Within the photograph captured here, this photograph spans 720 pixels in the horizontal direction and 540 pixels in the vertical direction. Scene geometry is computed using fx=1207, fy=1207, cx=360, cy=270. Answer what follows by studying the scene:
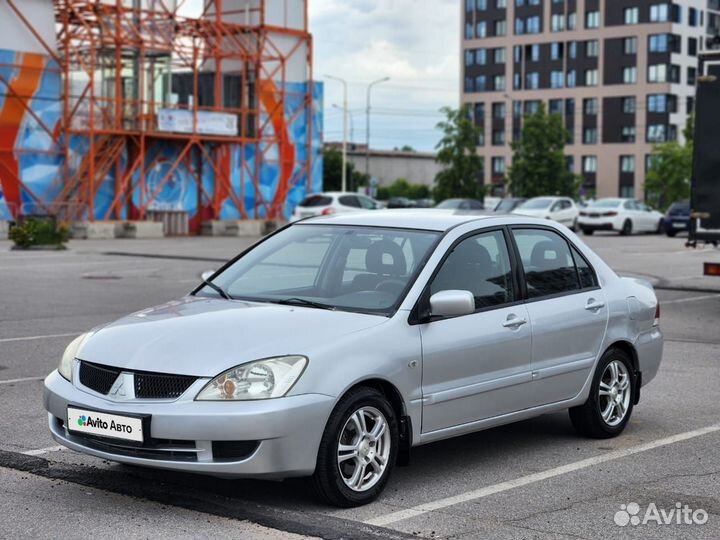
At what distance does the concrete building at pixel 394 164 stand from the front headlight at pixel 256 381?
13237 cm

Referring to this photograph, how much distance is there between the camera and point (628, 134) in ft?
356

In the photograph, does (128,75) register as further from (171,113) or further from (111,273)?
(111,273)

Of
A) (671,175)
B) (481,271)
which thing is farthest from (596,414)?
(671,175)

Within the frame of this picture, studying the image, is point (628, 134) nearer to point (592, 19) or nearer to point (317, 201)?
point (592, 19)

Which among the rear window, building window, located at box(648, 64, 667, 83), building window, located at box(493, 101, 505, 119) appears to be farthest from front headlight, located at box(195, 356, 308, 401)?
building window, located at box(493, 101, 505, 119)

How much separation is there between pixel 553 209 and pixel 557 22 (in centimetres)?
6594

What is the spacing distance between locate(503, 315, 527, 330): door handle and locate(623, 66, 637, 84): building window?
10369 centimetres

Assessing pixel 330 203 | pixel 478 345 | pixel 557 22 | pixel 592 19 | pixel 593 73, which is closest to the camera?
pixel 478 345

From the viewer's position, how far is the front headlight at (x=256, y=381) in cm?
555

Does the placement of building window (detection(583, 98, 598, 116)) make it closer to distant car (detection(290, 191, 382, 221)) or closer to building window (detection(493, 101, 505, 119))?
building window (detection(493, 101, 505, 119))

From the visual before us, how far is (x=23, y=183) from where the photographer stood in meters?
42.4

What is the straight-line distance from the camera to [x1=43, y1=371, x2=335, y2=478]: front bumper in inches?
215

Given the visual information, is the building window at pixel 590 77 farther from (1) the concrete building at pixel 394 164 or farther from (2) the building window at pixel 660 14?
(1) the concrete building at pixel 394 164

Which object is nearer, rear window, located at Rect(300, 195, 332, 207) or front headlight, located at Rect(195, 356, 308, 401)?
front headlight, located at Rect(195, 356, 308, 401)
